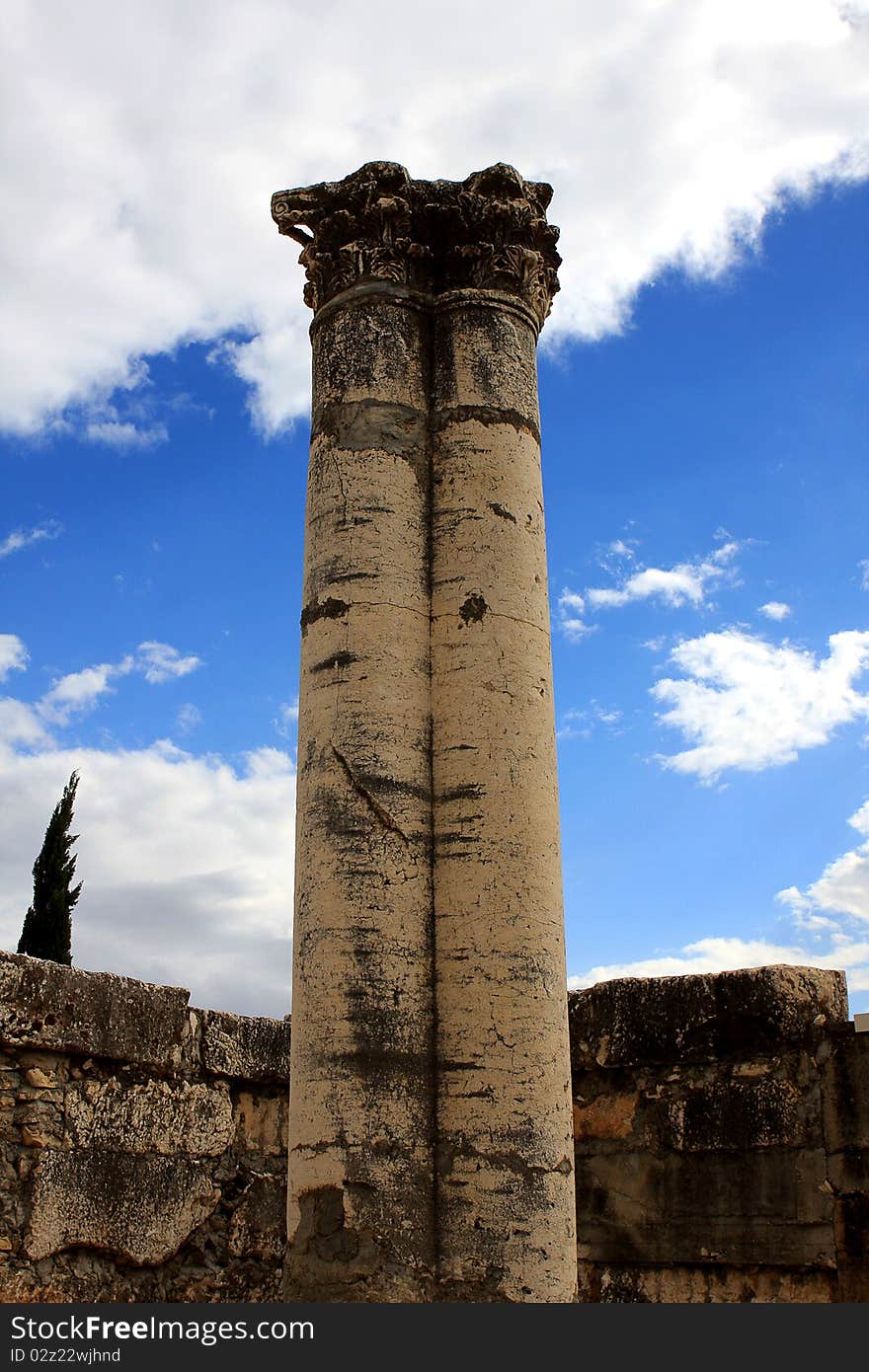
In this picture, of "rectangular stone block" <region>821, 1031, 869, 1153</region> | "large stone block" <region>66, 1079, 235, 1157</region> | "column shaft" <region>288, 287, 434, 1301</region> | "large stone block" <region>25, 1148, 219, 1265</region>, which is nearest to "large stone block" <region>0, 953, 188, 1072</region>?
"large stone block" <region>66, 1079, 235, 1157</region>

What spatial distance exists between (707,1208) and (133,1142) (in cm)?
310

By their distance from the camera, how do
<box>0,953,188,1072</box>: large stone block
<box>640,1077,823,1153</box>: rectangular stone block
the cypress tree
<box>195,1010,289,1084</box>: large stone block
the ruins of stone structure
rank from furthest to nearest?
the cypress tree < <box>195,1010,289,1084</box>: large stone block < <box>640,1077,823,1153</box>: rectangular stone block < <box>0,953,188,1072</box>: large stone block < the ruins of stone structure

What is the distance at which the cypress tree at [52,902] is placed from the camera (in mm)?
14430

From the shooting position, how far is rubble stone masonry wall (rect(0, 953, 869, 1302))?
630cm

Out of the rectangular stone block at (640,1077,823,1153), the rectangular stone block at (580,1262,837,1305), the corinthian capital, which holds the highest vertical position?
the corinthian capital

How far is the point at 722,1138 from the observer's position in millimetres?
7105

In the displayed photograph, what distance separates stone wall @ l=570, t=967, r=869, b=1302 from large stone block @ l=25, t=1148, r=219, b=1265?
7.43 feet

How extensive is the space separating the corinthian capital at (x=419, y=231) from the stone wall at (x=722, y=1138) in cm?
397

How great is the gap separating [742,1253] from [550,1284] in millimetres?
2630

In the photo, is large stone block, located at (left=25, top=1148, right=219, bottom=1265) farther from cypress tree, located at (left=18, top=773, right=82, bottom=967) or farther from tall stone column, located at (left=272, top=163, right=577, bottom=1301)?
cypress tree, located at (left=18, top=773, right=82, bottom=967)

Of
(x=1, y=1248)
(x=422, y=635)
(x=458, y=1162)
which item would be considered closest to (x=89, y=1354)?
(x=458, y=1162)

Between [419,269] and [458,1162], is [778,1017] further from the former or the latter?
[419,269]

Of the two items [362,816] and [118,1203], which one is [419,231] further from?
[118,1203]

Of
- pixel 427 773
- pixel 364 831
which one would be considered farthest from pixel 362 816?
pixel 427 773
